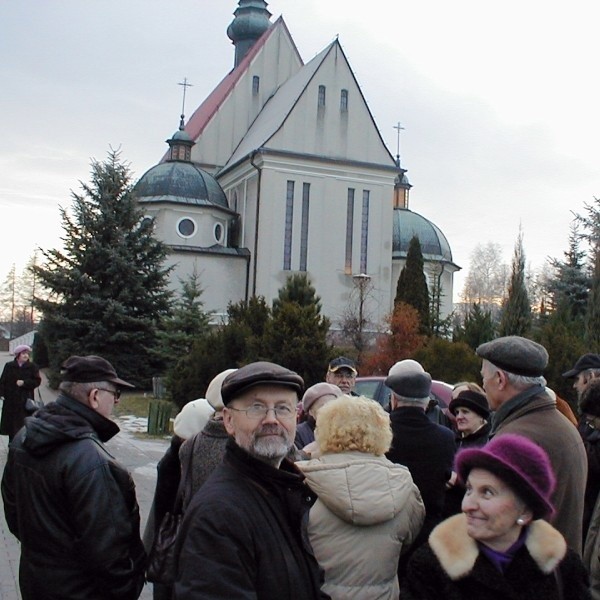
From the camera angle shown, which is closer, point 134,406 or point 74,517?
point 74,517

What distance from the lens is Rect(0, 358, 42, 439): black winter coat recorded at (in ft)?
39.9

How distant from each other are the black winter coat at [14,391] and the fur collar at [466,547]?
35.2 feet

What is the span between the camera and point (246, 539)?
2.39 m

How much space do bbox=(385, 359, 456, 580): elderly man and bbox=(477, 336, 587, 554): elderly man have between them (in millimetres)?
360

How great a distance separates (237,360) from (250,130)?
28329 millimetres

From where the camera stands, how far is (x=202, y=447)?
4.03 meters

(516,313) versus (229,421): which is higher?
(516,313)

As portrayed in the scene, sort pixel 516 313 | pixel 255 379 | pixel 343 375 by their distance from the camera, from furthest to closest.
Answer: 1. pixel 516 313
2. pixel 343 375
3. pixel 255 379

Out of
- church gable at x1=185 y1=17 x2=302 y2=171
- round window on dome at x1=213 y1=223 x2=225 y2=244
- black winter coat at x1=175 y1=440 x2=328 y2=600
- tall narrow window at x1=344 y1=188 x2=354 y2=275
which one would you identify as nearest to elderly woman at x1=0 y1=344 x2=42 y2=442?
black winter coat at x1=175 y1=440 x2=328 y2=600

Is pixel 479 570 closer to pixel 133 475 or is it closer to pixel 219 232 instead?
pixel 133 475

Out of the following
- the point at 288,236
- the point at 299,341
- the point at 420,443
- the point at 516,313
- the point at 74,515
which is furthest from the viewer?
the point at 288,236

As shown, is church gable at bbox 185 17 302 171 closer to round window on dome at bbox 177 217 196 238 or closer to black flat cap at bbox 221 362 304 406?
A: round window on dome at bbox 177 217 196 238

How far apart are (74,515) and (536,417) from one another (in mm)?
2144

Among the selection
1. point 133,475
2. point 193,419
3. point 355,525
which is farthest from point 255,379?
point 133,475
